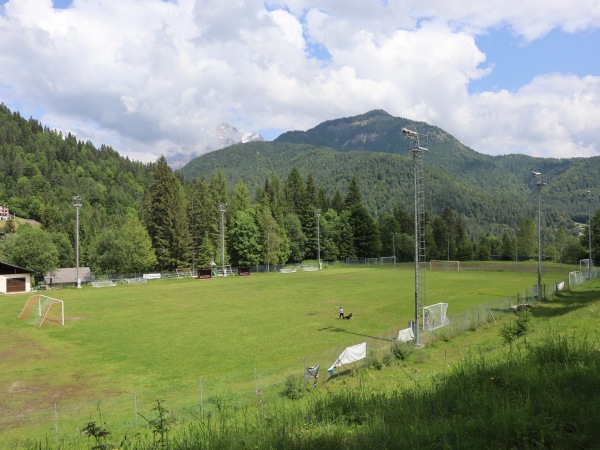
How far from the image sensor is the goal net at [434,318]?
28.9 meters

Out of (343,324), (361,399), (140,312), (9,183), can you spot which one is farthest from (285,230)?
(9,183)

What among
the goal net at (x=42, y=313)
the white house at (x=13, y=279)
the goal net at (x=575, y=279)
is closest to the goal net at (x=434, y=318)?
the goal net at (x=575, y=279)

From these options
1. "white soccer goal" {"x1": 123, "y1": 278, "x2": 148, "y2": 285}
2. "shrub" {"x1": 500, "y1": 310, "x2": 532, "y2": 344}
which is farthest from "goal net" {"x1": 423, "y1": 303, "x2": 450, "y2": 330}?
"white soccer goal" {"x1": 123, "y1": 278, "x2": 148, "y2": 285}

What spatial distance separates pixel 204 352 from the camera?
82.8 feet

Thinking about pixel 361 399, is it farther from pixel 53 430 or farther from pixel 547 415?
pixel 53 430

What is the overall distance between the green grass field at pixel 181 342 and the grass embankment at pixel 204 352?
8cm

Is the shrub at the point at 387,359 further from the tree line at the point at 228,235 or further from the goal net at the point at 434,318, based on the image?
the tree line at the point at 228,235

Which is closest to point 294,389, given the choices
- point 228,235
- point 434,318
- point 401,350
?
point 401,350

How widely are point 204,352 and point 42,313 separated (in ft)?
71.1

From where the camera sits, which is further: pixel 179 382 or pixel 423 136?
pixel 423 136

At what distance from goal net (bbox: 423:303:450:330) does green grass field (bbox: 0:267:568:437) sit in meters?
2.32

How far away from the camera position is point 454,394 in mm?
7867

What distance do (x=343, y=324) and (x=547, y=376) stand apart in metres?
25.3

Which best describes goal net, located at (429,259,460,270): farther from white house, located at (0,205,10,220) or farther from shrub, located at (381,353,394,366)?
white house, located at (0,205,10,220)
